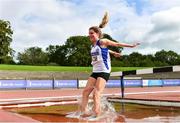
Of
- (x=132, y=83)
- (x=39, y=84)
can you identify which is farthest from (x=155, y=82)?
(x=39, y=84)

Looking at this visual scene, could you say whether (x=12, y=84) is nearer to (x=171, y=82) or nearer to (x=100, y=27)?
(x=171, y=82)

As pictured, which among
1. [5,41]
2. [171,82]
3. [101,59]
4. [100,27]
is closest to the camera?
[101,59]

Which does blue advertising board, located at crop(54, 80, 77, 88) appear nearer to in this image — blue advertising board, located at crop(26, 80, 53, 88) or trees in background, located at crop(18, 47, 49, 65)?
blue advertising board, located at crop(26, 80, 53, 88)

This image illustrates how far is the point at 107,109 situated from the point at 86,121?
2581mm

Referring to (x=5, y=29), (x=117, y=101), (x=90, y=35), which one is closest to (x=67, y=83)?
(x=117, y=101)

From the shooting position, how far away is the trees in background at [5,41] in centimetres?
7519

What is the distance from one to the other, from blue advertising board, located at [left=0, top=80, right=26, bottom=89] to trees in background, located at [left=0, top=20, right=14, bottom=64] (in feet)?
126

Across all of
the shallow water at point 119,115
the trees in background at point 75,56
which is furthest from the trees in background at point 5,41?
the shallow water at point 119,115

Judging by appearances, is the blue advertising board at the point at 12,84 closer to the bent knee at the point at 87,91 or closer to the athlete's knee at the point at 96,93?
the bent knee at the point at 87,91

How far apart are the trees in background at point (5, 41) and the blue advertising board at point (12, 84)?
126ft

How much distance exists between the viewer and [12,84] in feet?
122

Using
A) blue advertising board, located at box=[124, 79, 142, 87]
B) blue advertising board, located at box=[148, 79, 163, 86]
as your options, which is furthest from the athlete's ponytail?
blue advertising board, located at box=[148, 79, 163, 86]

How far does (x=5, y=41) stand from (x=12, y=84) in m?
40.7

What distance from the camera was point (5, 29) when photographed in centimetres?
7694
